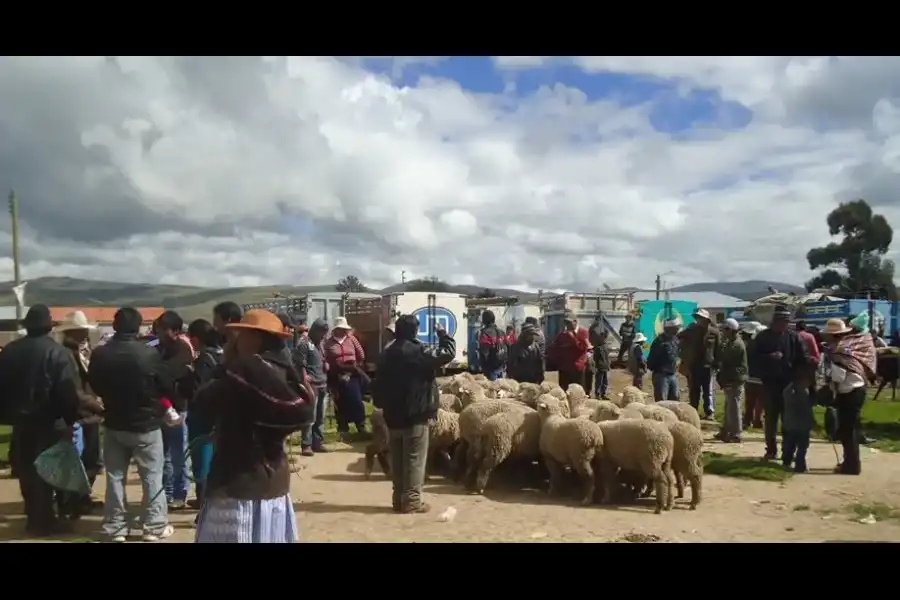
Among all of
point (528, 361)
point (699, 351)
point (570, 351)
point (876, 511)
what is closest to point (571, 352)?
point (570, 351)

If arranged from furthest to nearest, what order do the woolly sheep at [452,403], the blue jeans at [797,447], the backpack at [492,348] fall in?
the backpack at [492,348] < the woolly sheep at [452,403] < the blue jeans at [797,447]

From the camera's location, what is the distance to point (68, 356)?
602cm

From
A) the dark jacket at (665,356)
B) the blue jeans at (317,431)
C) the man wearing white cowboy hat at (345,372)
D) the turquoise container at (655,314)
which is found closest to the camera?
the blue jeans at (317,431)

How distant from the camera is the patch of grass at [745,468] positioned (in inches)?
343

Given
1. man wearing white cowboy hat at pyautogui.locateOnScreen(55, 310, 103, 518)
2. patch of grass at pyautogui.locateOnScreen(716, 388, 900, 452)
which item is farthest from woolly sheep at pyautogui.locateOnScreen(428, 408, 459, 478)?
patch of grass at pyautogui.locateOnScreen(716, 388, 900, 452)

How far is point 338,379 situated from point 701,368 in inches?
247

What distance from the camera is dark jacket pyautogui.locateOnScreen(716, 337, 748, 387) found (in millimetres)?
10883

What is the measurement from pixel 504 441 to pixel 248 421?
4.54 meters

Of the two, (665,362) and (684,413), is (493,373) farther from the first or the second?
(684,413)

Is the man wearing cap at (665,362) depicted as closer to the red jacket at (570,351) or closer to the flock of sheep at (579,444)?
the red jacket at (570,351)

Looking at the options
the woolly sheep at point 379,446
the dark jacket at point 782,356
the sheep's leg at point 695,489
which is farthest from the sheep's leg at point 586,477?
the dark jacket at point 782,356

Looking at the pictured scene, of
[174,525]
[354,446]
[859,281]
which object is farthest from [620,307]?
[859,281]

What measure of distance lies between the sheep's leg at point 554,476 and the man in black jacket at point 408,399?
1.55 metres

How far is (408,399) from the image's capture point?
23.0ft
